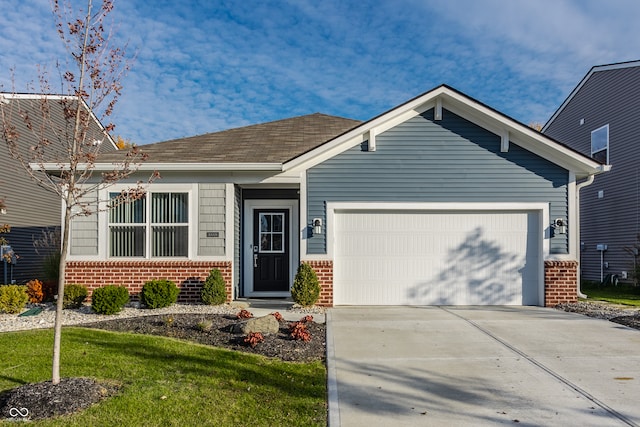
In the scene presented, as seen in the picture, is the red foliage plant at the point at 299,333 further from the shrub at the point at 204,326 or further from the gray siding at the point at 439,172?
the gray siding at the point at 439,172

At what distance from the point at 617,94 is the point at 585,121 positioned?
1.96 metres

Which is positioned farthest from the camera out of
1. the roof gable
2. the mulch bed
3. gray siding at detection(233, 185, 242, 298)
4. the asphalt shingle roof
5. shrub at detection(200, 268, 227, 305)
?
the roof gable

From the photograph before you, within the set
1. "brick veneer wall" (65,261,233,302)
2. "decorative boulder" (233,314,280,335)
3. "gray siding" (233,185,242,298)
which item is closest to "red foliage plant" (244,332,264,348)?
"decorative boulder" (233,314,280,335)

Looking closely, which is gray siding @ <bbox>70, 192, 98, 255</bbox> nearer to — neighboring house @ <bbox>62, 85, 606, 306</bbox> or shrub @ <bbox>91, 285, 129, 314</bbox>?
neighboring house @ <bbox>62, 85, 606, 306</bbox>

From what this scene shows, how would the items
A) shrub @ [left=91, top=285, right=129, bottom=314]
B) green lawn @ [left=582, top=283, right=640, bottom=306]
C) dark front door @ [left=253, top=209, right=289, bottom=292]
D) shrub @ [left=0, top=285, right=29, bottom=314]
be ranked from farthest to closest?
dark front door @ [left=253, top=209, right=289, bottom=292], green lawn @ [left=582, top=283, right=640, bottom=306], shrub @ [left=0, top=285, right=29, bottom=314], shrub @ [left=91, top=285, right=129, bottom=314]

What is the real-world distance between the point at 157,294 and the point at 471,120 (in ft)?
23.9

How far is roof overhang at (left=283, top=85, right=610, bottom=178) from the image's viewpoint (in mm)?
9859

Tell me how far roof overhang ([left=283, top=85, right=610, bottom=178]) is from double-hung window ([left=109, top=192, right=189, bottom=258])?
2.52 meters

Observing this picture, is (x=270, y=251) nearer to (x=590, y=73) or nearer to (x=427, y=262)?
(x=427, y=262)

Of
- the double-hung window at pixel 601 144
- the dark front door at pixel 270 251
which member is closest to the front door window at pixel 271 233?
the dark front door at pixel 270 251

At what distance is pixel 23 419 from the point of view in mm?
3984

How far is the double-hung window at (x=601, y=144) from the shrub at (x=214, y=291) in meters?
12.8

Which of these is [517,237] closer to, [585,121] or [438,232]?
[438,232]

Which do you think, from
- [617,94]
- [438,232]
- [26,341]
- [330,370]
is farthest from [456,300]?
[617,94]
